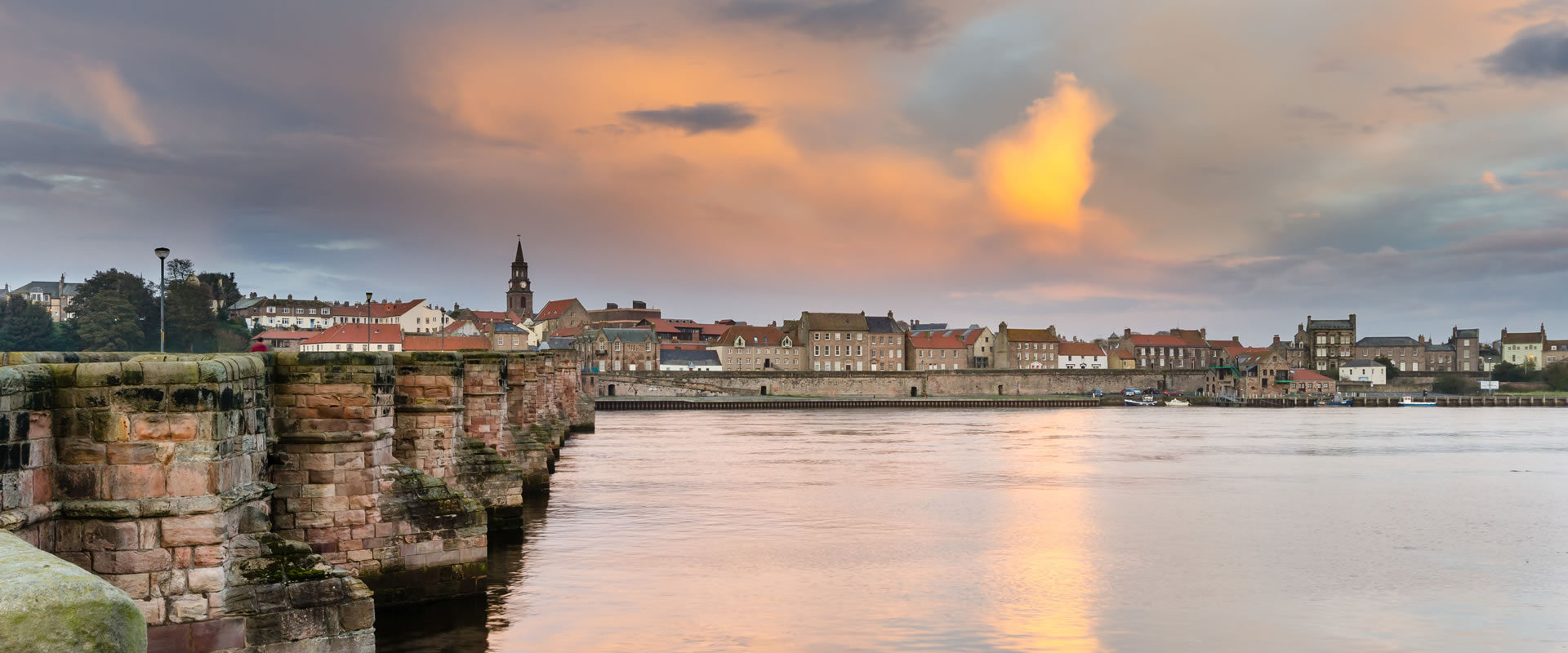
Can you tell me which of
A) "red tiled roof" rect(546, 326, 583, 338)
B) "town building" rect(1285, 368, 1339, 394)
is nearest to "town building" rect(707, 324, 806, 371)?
"red tiled roof" rect(546, 326, 583, 338)

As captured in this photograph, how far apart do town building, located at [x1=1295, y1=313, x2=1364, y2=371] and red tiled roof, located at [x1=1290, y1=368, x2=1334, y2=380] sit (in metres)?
14.7

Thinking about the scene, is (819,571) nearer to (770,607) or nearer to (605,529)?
(770,607)

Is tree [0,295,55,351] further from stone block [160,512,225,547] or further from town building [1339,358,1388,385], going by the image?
town building [1339,358,1388,385]

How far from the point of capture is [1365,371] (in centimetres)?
16025

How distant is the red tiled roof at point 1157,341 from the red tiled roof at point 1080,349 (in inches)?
232

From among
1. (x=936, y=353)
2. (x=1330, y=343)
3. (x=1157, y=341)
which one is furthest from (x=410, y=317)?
(x=1330, y=343)

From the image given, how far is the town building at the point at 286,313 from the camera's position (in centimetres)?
16250

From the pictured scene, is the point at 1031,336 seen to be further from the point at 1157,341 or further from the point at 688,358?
the point at 688,358

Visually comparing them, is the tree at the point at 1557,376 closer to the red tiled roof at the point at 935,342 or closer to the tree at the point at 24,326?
the red tiled roof at the point at 935,342

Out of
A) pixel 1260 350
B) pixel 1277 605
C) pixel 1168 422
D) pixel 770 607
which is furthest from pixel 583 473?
pixel 1260 350

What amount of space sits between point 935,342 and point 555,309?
54.9 meters

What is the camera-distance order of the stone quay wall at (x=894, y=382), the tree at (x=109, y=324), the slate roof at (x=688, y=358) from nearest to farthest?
the tree at (x=109, y=324) < the stone quay wall at (x=894, y=382) < the slate roof at (x=688, y=358)

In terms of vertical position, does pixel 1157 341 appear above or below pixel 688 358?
above

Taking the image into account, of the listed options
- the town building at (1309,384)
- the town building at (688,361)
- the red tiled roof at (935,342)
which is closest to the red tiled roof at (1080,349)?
the red tiled roof at (935,342)
